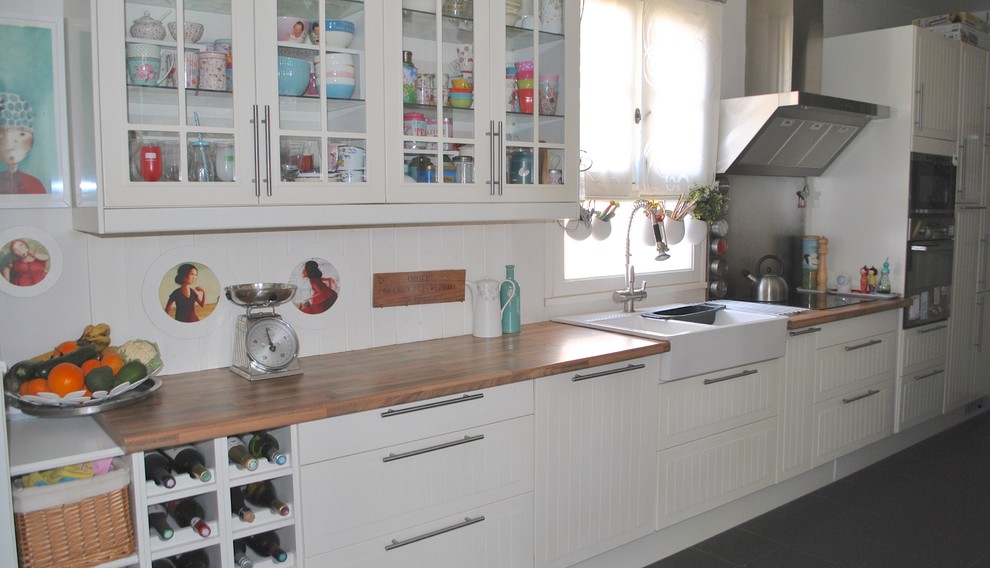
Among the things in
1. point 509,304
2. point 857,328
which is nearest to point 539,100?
point 509,304

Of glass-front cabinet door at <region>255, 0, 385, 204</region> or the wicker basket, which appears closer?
the wicker basket

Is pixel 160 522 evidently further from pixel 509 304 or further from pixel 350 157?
pixel 509 304

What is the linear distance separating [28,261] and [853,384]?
337 centimetres

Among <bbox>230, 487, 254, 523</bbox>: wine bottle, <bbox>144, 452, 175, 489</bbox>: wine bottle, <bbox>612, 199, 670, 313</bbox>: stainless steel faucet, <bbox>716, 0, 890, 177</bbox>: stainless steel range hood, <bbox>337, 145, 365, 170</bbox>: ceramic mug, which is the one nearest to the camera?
<bbox>144, 452, 175, 489</bbox>: wine bottle

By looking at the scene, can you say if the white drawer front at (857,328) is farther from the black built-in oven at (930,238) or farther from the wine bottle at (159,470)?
the wine bottle at (159,470)

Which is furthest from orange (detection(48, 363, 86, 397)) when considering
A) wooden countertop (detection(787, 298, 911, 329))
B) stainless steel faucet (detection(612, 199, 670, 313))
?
wooden countertop (detection(787, 298, 911, 329))

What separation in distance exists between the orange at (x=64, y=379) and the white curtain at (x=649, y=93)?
1977mm

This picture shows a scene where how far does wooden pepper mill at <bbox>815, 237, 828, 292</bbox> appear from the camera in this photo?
4.20 meters

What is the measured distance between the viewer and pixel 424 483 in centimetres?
213

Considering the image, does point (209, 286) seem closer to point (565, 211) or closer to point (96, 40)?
point (96, 40)

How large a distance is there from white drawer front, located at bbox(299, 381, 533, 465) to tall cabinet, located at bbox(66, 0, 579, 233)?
0.56 m

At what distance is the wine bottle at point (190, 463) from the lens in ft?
5.88

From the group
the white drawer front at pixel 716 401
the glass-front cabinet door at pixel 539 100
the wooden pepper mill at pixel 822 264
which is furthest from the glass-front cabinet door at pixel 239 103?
the wooden pepper mill at pixel 822 264

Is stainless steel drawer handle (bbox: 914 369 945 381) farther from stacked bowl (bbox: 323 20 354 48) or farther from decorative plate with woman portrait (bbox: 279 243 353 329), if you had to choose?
stacked bowl (bbox: 323 20 354 48)
